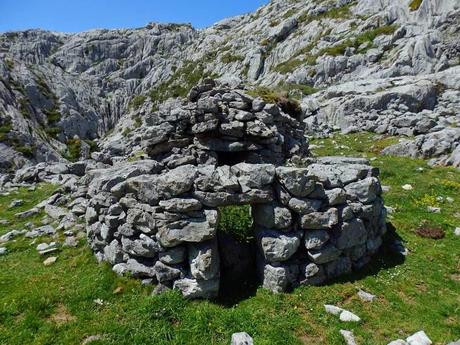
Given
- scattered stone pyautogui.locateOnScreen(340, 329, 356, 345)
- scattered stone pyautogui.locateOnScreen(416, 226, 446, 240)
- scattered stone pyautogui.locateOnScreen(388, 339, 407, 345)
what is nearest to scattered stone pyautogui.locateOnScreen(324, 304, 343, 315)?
scattered stone pyautogui.locateOnScreen(340, 329, 356, 345)

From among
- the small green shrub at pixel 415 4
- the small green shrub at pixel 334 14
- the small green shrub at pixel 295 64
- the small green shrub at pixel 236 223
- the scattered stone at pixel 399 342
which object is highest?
the small green shrub at pixel 334 14

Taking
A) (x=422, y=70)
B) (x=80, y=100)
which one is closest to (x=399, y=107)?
(x=422, y=70)

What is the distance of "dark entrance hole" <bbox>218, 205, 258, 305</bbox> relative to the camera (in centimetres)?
1284

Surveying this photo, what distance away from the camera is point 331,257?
1316cm

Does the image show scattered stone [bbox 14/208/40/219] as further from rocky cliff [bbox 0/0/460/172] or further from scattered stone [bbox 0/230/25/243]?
rocky cliff [bbox 0/0/460/172]

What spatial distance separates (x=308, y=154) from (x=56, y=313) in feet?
70.4

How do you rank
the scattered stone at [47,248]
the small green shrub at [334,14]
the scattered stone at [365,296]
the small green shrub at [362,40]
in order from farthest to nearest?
the small green shrub at [334,14] < the small green shrub at [362,40] < the scattered stone at [47,248] < the scattered stone at [365,296]

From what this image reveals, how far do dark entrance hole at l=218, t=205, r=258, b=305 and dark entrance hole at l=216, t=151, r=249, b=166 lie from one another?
27.0 ft

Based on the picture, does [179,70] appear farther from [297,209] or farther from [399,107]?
[297,209]

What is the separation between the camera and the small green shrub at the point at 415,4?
74.4 metres

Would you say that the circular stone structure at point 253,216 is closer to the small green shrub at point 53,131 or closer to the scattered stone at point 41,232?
the scattered stone at point 41,232

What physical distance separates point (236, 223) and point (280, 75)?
76.5m

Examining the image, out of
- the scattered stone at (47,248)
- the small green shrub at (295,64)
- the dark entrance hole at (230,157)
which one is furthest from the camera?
the small green shrub at (295,64)

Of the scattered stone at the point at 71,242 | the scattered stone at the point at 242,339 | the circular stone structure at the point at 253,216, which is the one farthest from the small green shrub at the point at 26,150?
the scattered stone at the point at 242,339
